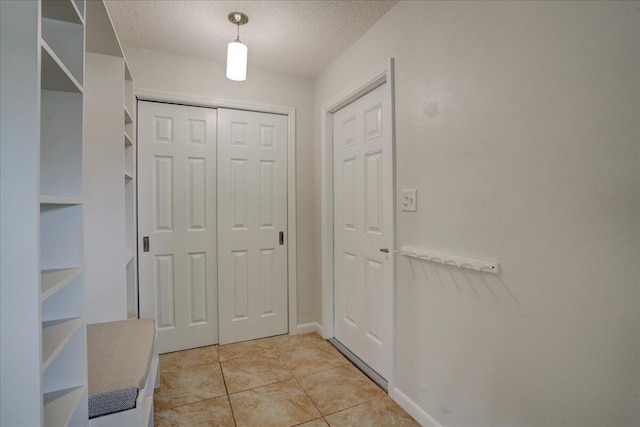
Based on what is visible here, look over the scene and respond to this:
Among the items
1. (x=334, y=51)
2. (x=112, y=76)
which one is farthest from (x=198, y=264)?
(x=334, y=51)

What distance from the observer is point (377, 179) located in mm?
2143

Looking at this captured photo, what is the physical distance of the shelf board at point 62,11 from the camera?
3.03ft

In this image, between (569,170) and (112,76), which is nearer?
(569,170)

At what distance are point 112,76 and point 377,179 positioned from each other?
1.72 meters

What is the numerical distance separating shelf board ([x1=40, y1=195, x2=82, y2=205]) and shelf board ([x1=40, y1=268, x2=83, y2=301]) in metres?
0.21

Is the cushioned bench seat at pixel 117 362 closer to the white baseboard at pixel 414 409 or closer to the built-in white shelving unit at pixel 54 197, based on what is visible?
the built-in white shelving unit at pixel 54 197

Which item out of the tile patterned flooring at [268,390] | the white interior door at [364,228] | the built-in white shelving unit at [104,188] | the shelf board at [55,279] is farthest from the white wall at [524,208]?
the built-in white shelving unit at [104,188]

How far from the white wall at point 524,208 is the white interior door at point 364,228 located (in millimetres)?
230

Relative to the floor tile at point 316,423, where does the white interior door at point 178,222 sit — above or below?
above

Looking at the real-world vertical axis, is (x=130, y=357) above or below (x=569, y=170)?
below

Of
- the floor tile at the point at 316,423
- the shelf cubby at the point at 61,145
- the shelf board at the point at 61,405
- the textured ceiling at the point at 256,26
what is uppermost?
the textured ceiling at the point at 256,26

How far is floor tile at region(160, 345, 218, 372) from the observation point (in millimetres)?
2285

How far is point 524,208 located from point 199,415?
193cm

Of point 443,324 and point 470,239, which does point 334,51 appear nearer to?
point 470,239
